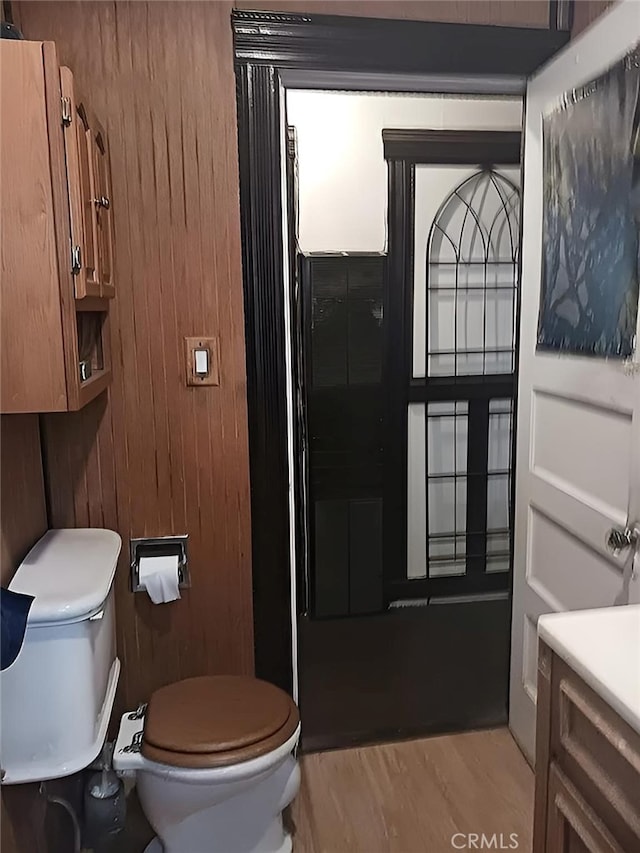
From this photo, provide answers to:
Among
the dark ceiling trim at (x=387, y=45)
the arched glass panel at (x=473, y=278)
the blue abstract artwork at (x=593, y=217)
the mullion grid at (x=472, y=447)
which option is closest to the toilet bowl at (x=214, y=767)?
the blue abstract artwork at (x=593, y=217)

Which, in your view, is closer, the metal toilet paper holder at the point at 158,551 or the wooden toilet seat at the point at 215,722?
the wooden toilet seat at the point at 215,722

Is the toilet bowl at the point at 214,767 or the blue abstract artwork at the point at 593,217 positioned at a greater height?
the blue abstract artwork at the point at 593,217

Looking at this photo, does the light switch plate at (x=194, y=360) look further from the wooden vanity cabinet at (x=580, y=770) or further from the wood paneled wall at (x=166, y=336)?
the wooden vanity cabinet at (x=580, y=770)

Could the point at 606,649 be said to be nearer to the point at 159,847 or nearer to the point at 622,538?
the point at 622,538

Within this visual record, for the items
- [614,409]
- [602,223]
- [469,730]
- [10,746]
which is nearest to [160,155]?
[602,223]

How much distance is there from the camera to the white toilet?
4.65 ft

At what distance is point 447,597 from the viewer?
3371 mm

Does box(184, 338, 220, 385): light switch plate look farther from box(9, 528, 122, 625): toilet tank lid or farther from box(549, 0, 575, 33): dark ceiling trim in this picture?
box(549, 0, 575, 33): dark ceiling trim

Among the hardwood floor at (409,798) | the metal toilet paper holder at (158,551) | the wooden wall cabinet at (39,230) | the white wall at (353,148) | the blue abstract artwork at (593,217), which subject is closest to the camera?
the wooden wall cabinet at (39,230)

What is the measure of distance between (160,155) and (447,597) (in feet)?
7.81

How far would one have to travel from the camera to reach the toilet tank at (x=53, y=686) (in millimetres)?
1400

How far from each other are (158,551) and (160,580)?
0.09 meters

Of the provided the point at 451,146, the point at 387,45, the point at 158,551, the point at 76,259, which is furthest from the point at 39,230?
the point at 451,146

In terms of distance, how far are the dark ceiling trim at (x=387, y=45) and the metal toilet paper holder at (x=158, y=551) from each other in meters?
1.29
